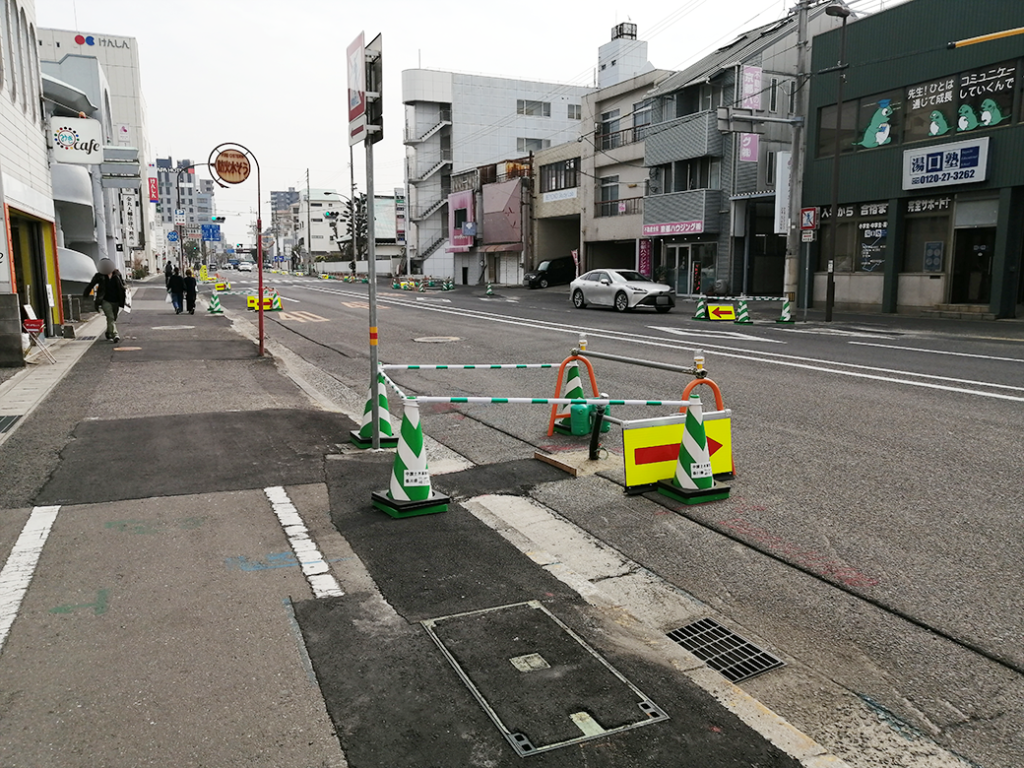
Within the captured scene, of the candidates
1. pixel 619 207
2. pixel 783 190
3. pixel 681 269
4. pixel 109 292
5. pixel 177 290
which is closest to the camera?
pixel 109 292

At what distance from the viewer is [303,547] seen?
17.3 feet

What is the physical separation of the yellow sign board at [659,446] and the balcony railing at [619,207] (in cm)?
3753

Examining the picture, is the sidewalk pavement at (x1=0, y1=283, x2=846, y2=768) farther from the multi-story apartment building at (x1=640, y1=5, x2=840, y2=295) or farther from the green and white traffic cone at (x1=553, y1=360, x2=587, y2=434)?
the multi-story apartment building at (x1=640, y1=5, x2=840, y2=295)

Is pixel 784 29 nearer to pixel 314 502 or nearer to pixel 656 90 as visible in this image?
pixel 656 90

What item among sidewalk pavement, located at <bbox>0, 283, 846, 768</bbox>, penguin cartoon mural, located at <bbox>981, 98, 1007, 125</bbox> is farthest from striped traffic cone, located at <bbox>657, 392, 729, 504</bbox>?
penguin cartoon mural, located at <bbox>981, 98, 1007, 125</bbox>

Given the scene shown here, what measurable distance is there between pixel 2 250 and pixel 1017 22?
85.3 ft

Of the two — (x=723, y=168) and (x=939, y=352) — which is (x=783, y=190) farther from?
(x=939, y=352)

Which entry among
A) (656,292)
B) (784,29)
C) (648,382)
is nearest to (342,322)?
(656,292)

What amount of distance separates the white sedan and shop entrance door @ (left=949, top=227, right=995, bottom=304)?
8.94 metres

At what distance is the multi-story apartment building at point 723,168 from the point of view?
111ft

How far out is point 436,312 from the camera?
94.6 ft

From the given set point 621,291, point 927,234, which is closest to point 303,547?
point 621,291

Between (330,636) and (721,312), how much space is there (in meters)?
22.2

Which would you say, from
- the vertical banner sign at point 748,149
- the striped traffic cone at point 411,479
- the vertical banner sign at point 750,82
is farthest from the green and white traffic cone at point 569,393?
the vertical banner sign at point 750,82
